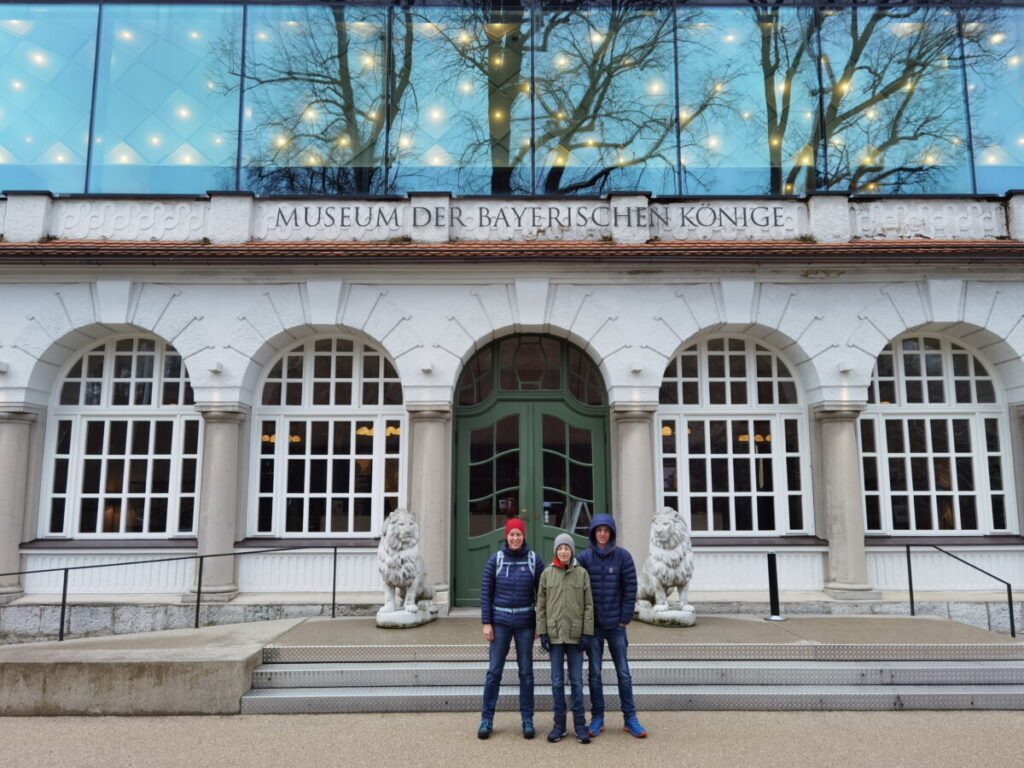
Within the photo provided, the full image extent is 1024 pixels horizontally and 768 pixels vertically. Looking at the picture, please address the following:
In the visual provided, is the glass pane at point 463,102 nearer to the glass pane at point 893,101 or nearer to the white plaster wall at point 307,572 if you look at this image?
the glass pane at point 893,101

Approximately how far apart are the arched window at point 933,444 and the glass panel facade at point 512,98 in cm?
295

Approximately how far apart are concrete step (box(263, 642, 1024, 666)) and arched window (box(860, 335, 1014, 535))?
349 centimetres

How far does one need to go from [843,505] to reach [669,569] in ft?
11.2

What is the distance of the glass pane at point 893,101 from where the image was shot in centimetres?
1158

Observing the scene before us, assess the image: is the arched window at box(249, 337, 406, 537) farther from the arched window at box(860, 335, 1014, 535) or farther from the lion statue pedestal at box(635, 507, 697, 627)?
the arched window at box(860, 335, 1014, 535)

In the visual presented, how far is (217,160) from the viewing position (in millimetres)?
11570

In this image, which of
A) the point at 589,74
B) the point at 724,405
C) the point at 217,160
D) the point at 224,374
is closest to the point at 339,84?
the point at 217,160

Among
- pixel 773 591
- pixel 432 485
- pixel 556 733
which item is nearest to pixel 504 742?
pixel 556 733

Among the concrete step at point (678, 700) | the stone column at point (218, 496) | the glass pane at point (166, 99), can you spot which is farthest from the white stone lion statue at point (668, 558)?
the glass pane at point (166, 99)

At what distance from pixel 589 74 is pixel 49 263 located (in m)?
8.96


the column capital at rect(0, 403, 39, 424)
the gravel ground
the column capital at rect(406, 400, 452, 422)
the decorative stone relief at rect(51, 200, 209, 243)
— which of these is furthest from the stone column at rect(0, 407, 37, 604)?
the column capital at rect(406, 400, 452, 422)

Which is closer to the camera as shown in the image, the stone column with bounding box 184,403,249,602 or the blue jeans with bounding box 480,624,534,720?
the blue jeans with bounding box 480,624,534,720

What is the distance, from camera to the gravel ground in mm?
5562

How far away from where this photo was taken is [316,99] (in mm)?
11844
